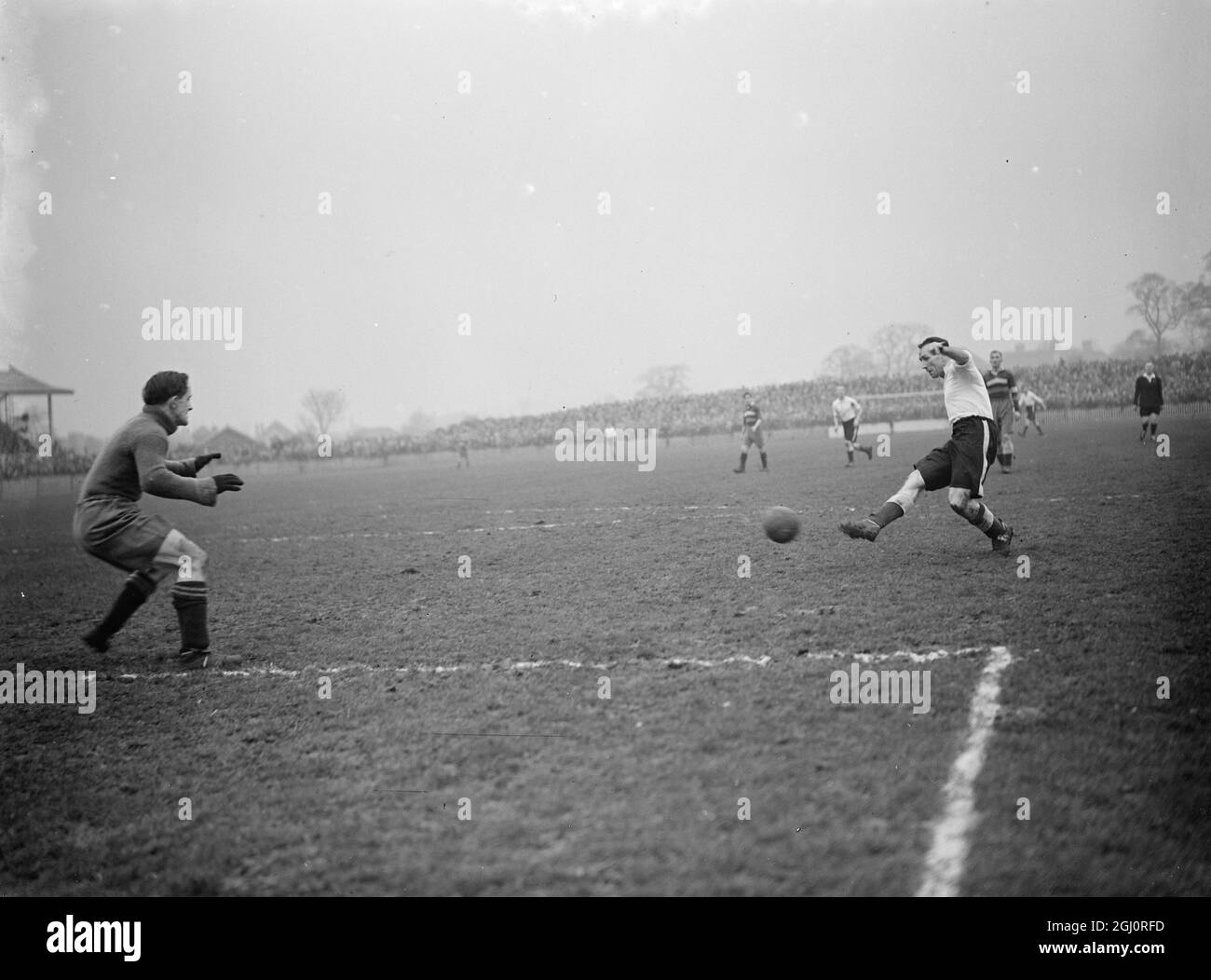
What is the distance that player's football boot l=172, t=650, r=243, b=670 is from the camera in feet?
19.7

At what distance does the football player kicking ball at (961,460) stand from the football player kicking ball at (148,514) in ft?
17.4

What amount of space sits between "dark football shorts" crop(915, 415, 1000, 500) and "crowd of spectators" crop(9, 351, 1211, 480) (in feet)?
72.3

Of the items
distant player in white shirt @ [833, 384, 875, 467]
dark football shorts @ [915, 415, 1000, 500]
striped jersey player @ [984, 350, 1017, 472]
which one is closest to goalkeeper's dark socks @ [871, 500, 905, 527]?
dark football shorts @ [915, 415, 1000, 500]

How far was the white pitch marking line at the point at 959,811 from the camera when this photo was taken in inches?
108

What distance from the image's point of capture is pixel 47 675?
Answer: 607 centimetres

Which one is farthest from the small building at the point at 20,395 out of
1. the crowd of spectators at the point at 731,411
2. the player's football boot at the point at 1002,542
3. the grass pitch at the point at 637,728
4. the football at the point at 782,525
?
the player's football boot at the point at 1002,542

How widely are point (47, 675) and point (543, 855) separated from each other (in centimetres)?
487

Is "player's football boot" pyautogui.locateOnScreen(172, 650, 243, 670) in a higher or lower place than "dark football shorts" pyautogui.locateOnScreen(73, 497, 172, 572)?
lower

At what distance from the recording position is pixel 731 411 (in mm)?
60469

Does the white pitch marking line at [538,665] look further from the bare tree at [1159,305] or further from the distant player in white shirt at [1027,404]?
the bare tree at [1159,305]

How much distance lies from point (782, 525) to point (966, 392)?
2.20 meters

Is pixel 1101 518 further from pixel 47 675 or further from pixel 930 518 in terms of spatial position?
pixel 47 675

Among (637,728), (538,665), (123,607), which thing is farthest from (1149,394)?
(123,607)

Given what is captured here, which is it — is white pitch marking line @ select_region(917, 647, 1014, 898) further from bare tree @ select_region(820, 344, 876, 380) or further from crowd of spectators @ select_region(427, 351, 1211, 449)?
bare tree @ select_region(820, 344, 876, 380)
